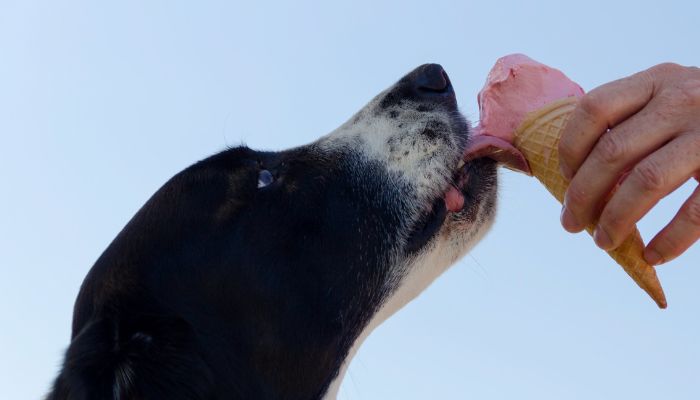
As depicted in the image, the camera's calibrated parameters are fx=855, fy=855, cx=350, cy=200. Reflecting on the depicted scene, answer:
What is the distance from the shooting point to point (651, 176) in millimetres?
2621

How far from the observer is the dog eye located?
399cm

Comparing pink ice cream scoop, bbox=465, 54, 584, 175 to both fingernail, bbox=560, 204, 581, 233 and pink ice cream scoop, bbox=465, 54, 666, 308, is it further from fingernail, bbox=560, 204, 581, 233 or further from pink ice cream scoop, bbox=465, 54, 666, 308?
fingernail, bbox=560, 204, 581, 233

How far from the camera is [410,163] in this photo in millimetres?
3955

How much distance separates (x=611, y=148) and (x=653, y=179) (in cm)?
17

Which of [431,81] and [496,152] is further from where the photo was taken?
[431,81]

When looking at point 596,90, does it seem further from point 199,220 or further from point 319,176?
point 199,220

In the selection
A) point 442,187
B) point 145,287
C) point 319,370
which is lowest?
point 319,370

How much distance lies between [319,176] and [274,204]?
→ 0.83 feet

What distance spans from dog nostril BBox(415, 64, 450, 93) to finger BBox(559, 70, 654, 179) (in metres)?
1.38

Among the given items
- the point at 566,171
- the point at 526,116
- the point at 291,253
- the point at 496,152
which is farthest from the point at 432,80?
the point at 566,171

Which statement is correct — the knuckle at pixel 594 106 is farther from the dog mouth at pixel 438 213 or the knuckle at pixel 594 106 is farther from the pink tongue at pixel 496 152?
the dog mouth at pixel 438 213

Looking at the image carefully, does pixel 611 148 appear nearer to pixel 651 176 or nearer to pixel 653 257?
pixel 651 176

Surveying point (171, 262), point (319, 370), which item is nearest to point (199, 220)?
point (171, 262)

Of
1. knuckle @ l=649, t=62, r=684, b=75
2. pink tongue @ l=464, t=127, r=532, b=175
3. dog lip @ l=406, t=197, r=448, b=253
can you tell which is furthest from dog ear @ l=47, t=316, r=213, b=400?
knuckle @ l=649, t=62, r=684, b=75
